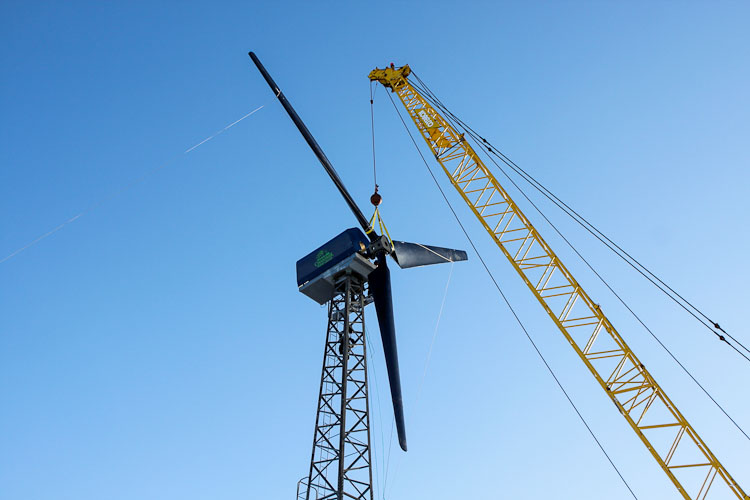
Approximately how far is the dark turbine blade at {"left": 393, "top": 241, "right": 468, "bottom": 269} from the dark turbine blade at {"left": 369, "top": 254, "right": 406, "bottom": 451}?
1.29 m

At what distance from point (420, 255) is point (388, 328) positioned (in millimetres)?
5759

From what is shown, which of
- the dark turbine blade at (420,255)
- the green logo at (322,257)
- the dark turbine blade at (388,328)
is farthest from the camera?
the dark turbine blade at (420,255)

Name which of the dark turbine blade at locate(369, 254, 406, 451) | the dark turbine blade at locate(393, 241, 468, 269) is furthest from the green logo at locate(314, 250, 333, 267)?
the dark turbine blade at locate(393, 241, 468, 269)

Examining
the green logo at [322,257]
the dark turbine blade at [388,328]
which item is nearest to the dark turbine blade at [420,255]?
the dark turbine blade at [388,328]

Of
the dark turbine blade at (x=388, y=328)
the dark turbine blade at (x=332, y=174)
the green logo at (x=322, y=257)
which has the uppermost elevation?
the dark turbine blade at (x=332, y=174)

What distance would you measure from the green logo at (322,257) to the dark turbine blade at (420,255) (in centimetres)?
394

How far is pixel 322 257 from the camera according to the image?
1262 inches

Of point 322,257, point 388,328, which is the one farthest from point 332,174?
point 388,328

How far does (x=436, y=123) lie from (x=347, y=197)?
1226 cm

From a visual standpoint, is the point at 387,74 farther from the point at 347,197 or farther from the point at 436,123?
the point at 347,197

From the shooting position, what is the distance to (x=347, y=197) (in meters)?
33.2

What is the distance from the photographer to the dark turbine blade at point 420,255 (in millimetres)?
32375

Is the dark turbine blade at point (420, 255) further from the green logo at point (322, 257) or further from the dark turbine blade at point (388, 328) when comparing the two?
the green logo at point (322, 257)

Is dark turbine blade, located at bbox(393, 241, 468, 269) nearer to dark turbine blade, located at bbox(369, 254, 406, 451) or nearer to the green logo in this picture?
dark turbine blade, located at bbox(369, 254, 406, 451)
